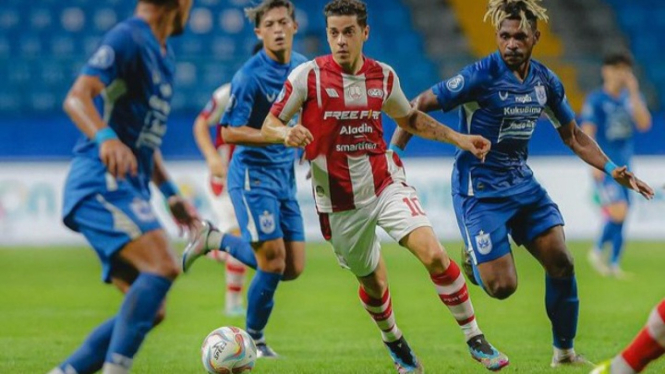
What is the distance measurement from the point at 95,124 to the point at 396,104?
2.44 meters

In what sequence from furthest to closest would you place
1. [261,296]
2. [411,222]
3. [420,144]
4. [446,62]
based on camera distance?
[446,62] < [420,144] < [261,296] < [411,222]

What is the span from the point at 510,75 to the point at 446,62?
46.2 ft

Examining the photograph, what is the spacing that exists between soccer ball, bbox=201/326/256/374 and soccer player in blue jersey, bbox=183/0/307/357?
3.03ft

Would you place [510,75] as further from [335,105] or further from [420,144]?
[420,144]

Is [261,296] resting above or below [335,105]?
below

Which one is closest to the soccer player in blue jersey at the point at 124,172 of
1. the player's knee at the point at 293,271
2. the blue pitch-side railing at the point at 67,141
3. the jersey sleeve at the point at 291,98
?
the jersey sleeve at the point at 291,98

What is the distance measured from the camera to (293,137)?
649 cm

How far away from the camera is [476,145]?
23.2 feet

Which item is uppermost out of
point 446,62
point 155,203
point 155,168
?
point 155,168

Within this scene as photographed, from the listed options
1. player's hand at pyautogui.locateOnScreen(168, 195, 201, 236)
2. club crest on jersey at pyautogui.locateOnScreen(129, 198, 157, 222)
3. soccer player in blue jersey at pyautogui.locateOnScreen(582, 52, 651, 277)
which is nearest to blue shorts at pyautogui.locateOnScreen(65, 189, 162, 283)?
club crest on jersey at pyautogui.locateOnScreen(129, 198, 157, 222)

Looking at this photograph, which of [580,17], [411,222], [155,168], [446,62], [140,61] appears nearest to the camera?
[140,61]

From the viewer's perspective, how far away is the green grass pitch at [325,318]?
26.9 ft

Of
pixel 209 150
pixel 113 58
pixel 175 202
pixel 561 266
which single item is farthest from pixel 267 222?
pixel 113 58

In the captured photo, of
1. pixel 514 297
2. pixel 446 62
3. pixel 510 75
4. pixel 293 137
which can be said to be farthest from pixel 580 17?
pixel 293 137
